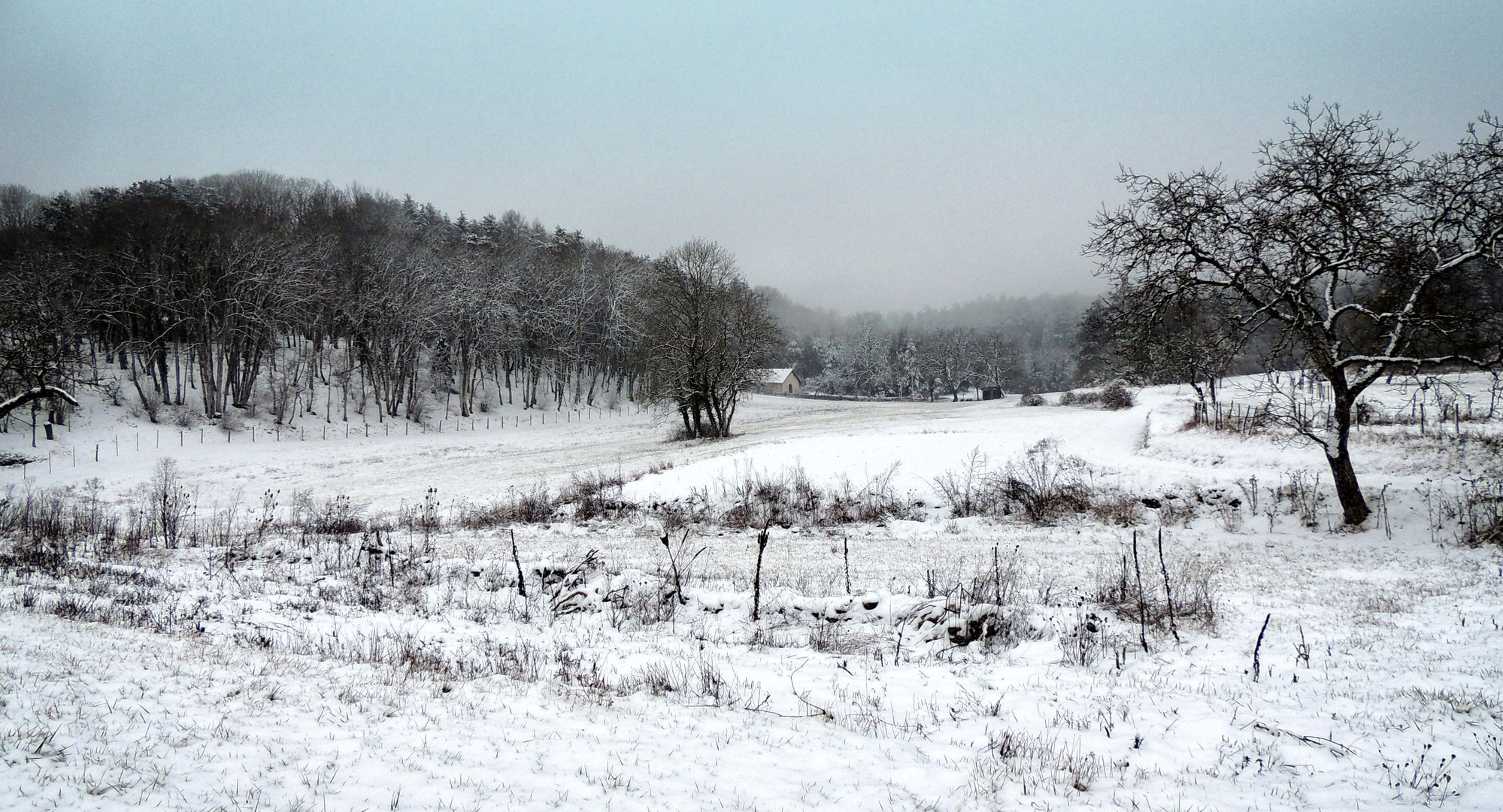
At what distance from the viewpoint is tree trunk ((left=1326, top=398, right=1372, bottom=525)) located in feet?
42.7

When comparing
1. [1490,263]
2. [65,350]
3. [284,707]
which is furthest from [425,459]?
[1490,263]

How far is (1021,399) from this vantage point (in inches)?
2424

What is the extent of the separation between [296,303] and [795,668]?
4852cm

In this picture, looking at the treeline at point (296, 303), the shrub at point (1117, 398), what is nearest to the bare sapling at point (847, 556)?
the treeline at point (296, 303)

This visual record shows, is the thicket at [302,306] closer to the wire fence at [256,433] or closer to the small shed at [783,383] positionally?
the wire fence at [256,433]

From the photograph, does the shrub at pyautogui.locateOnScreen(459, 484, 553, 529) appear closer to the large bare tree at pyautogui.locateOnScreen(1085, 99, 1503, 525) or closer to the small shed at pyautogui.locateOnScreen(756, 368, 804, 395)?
the large bare tree at pyautogui.locateOnScreen(1085, 99, 1503, 525)

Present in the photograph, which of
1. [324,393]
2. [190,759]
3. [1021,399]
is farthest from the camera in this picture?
[1021,399]

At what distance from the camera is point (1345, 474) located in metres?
13.1

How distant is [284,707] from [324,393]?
1961 inches

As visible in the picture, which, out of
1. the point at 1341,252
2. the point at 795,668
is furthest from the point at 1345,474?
the point at 795,668

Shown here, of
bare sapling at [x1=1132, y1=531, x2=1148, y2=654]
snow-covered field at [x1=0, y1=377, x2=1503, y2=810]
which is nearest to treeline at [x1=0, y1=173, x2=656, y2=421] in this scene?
snow-covered field at [x1=0, y1=377, x2=1503, y2=810]

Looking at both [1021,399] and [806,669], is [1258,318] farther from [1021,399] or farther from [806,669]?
[1021,399]

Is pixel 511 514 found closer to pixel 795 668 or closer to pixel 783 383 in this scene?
pixel 795 668

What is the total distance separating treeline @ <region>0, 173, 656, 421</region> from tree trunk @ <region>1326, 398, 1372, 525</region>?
104ft
